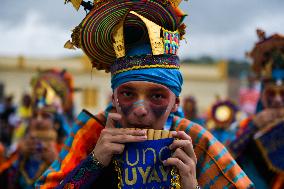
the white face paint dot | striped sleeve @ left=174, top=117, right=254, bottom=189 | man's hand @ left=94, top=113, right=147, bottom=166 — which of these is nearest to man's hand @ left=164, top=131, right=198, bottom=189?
man's hand @ left=94, top=113, right=147, bottom=166

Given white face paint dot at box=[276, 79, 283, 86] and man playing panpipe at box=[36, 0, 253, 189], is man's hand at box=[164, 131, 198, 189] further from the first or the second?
white face paint dot at box=[276, 79, 283, 86]

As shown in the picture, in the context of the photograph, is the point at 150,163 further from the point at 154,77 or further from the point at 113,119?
the point at 154,77

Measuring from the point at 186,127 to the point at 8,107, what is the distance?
11285 millimetres

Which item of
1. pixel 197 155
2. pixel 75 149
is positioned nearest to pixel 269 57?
pixel 197 155

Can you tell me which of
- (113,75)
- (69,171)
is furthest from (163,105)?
(69,171)

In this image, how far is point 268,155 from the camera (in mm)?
5367

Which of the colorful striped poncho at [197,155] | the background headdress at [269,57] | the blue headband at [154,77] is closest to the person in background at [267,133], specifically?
the background headdress at [269,57]

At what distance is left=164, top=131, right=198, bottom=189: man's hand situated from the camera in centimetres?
287

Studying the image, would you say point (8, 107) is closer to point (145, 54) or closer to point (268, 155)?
point (268, 155)

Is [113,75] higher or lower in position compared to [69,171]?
higher

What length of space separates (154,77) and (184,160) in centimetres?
45

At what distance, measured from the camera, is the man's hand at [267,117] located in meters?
5.56

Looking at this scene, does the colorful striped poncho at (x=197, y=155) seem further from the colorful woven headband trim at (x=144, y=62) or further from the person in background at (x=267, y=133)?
the person in background at (x=267, y=133)

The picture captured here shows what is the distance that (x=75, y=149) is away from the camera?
3541mm
